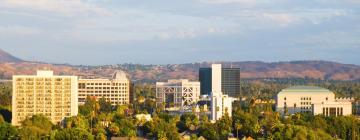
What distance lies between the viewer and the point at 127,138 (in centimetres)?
8756

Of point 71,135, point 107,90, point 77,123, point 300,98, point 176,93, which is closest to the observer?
point 71,135

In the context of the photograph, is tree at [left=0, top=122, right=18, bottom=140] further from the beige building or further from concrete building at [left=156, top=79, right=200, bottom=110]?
concrete building at [left=156, top=79, right=200, bottom=110]

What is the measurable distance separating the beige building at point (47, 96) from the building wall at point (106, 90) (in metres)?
51.6

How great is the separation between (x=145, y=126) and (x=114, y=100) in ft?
235

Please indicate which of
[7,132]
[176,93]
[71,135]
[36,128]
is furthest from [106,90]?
[71,135]

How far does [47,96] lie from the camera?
380 feet

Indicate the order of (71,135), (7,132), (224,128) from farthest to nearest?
(224,128) < (7,132) < (71,135)

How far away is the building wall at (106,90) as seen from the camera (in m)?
170

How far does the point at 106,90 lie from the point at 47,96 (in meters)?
56.1

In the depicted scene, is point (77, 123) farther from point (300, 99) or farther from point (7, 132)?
point (300, 99)

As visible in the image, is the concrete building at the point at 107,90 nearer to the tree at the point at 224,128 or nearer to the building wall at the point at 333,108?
the building wall at the point at 333,108

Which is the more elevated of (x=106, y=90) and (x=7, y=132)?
(x=106, y=90)

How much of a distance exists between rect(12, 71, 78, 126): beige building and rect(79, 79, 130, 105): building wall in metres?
51.6

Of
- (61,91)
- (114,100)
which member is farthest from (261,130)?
(114,100)
